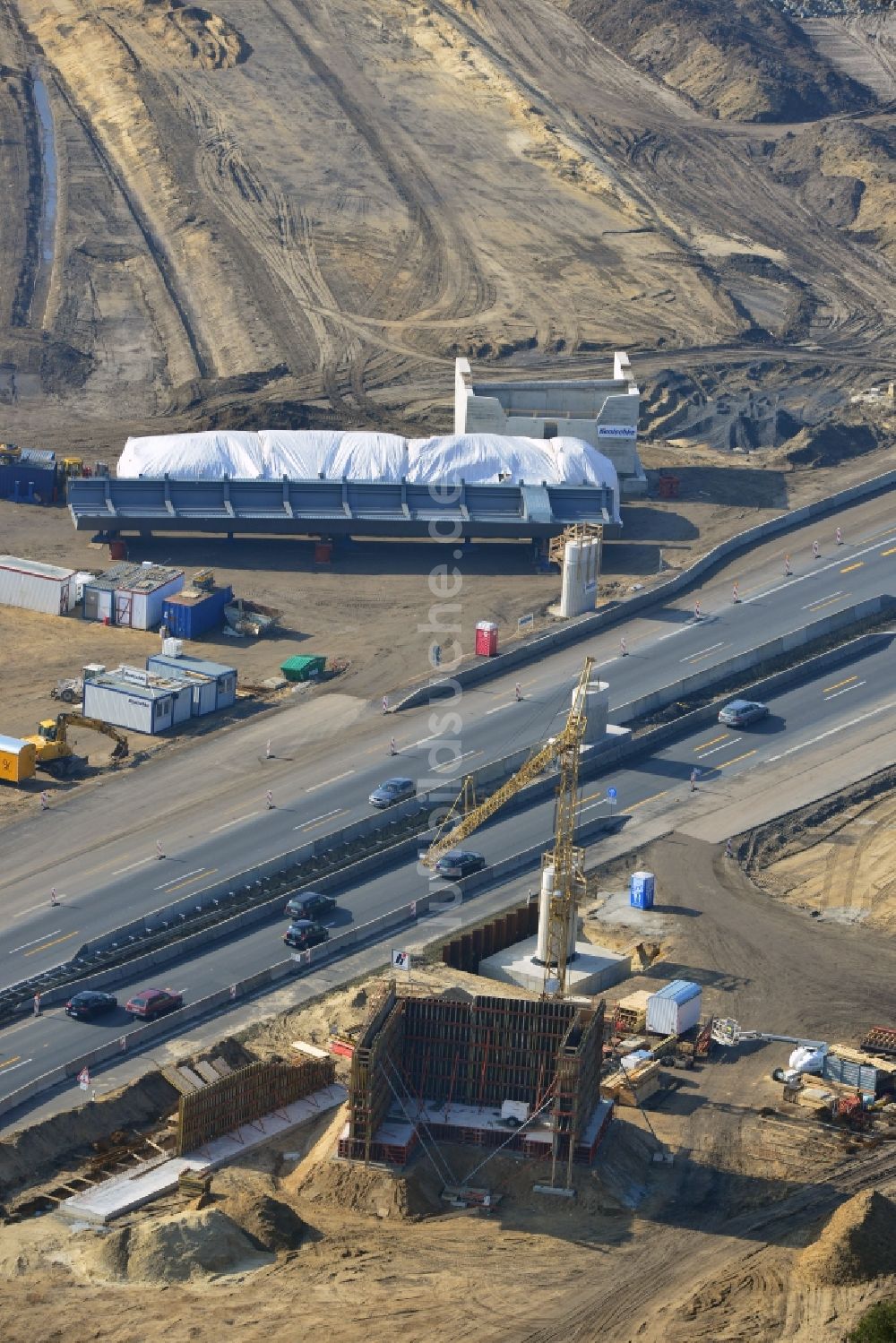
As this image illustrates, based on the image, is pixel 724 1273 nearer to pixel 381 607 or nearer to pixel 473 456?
pixel 381 607

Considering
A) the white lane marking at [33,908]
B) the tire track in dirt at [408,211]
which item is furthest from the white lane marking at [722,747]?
the tire track in dirt at [408,211]

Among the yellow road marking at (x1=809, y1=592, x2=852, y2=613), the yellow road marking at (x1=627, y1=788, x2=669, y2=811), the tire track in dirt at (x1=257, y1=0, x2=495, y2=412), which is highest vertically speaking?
the tire track in dirt at (x1=257, y1=0, x2=495, y2=412)

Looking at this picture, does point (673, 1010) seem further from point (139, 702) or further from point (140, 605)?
point (140, 605)

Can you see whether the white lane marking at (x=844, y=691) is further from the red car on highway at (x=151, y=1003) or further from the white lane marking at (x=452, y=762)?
the red car on highway at (x=151, y=1003)

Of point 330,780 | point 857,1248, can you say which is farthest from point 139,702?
point 857,1248

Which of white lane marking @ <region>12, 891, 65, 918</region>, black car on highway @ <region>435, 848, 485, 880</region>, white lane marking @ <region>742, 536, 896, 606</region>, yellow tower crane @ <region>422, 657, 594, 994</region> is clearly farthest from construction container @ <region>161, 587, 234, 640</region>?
yellow tower crane @ <region>422, 657, 594, 994</region>

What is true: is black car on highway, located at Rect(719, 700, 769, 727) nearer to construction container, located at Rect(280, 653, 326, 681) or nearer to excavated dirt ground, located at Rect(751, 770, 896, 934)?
excavated dirt ground, located at Rect(751, 770, 896, 934)
